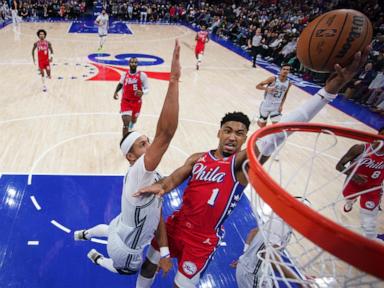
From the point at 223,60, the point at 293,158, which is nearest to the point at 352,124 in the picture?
the point at 293,158

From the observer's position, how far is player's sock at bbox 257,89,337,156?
7.00ft

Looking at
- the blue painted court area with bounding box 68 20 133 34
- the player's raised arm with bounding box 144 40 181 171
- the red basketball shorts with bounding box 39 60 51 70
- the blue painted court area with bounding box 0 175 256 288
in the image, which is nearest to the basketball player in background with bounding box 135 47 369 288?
the player's raised arm with bounding box 144 40 181 171

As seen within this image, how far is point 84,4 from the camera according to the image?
24.4 meters

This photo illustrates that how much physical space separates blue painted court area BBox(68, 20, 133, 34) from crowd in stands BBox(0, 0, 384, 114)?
1.64 metres

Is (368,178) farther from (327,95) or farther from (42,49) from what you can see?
(42,49)

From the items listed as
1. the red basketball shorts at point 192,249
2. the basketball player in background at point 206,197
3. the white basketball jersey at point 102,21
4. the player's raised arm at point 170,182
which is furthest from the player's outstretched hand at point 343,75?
the white basketball jersey at point 102,21

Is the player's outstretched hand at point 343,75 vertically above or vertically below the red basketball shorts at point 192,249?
above

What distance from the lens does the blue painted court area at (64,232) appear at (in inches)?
137

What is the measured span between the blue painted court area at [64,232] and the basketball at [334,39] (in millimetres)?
2446

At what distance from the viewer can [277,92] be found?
20.7 ft

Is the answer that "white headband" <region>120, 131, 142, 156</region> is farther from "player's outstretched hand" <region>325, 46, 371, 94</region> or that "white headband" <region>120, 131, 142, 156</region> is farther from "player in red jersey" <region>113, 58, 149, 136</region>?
"player in red jersey" <region>113, 58, 149, 136</region>

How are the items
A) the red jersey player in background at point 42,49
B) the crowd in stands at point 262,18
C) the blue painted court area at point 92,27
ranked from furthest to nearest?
the blue painted court area at point 92,27, the crowd in stands at point 262,18, the red jersey player in background at point 42,49

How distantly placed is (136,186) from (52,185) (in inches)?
120

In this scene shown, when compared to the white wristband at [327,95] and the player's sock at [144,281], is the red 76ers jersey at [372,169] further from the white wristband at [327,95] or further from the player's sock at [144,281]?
the player's sock at [144,281]
